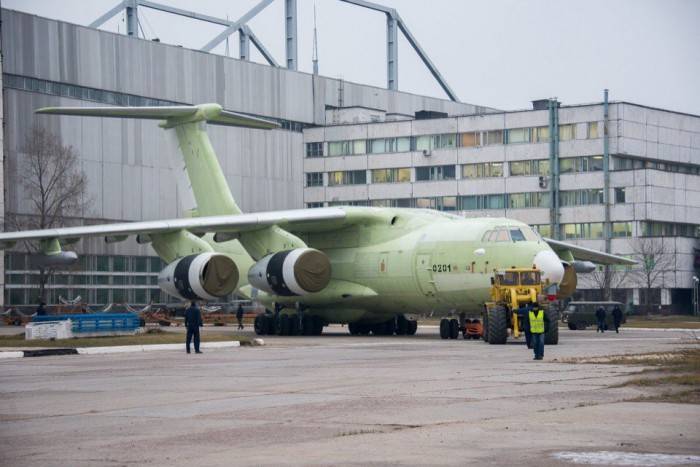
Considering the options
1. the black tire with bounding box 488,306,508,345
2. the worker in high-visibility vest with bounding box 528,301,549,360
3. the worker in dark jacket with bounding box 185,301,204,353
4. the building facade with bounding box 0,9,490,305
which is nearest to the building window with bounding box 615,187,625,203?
the building facade with bounding box 0,9,490,305

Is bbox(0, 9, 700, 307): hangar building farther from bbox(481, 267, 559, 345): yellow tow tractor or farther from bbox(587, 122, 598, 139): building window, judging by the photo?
bbox(481, 267, 559, 345): yellow tow tractor

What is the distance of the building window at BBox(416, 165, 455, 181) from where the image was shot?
81.8 metres

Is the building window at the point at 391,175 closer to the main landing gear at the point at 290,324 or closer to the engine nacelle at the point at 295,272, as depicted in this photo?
the main landing gear at the point at 290,324

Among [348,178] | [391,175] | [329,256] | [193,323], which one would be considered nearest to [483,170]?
[391,175]

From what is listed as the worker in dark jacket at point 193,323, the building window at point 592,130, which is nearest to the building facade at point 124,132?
the building window at point 592,130

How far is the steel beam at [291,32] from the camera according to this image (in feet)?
312

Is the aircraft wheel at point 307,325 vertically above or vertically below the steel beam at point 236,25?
below

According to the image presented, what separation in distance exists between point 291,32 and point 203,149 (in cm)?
5357

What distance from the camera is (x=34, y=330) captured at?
34438 mm

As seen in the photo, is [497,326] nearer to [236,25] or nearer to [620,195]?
[620,195]

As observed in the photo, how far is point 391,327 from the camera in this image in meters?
43.1

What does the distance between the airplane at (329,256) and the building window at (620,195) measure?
33.2m

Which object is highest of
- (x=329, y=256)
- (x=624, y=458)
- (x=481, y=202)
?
(x=481, y=202)

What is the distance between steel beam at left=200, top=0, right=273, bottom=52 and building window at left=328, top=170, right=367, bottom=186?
18574 millimetres
